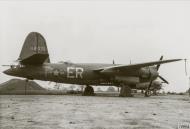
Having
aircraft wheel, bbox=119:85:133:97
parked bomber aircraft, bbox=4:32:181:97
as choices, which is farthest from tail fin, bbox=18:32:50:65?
aircraft wheel, bbox=119:85:133:97

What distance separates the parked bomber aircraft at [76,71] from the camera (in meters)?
27.1

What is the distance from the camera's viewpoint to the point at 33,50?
26.8 m

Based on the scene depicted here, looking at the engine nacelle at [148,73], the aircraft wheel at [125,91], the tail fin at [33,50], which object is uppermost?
the tail fin at [33,50]

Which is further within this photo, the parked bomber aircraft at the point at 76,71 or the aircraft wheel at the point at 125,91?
the aircraft wheel at the point at 125,91

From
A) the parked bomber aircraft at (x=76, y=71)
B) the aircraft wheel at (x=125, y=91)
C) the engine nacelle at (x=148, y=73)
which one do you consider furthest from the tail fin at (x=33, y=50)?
the engine nacelle at (x=148, y=73)

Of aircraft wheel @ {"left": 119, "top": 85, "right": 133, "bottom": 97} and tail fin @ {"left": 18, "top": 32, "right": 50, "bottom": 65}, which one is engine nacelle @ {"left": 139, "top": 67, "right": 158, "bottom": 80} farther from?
tail fin @ {"left": 18, "top": 32, "right": 50, "bottom": 65}

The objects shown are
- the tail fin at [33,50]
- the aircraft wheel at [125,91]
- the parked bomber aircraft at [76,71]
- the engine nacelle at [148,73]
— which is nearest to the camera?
the tail fin at [33,50]

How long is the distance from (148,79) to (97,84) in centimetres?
540

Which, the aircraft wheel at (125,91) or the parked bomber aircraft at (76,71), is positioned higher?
the parked bomber aircraft at (76,71)

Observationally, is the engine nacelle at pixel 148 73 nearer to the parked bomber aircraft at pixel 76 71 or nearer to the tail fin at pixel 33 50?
the parked bomber aircraft at pixel 76 71

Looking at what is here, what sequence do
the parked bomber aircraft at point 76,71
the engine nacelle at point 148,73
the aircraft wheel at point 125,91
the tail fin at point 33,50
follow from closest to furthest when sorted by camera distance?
the tail fin at point 33,50
the parked bomber aircraft at point 76,71
the aircraft wheel at point 125,91
the engine nacelle at point 148,73

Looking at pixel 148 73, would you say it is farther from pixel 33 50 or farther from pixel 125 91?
pixel 33 50

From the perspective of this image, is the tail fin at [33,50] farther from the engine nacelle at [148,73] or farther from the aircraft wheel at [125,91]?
the engine nacelle at [148,73]

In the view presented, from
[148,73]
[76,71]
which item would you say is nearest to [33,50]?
[76,71]
